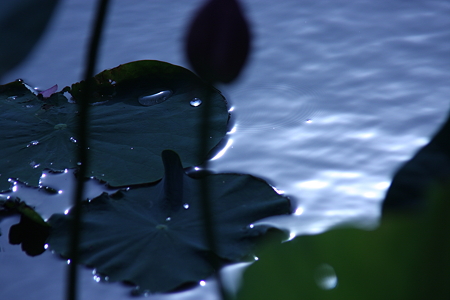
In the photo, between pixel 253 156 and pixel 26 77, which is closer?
pixel 253 156

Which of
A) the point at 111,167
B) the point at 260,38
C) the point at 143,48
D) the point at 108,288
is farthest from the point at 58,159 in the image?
the point at 260,38

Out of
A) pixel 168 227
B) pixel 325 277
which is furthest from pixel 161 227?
pixel 325 277

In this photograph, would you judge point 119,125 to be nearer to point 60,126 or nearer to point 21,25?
point 60,126

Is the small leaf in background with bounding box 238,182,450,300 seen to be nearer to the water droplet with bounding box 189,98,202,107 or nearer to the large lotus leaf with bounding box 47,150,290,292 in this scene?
the large lotus leaf with bounding box 47,150,290,292

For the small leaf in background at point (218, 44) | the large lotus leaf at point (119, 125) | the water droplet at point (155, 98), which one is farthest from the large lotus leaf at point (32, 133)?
the small leaf in background at point (218, 44)

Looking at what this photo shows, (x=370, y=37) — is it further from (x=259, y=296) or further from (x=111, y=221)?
(x=259, y=296)
